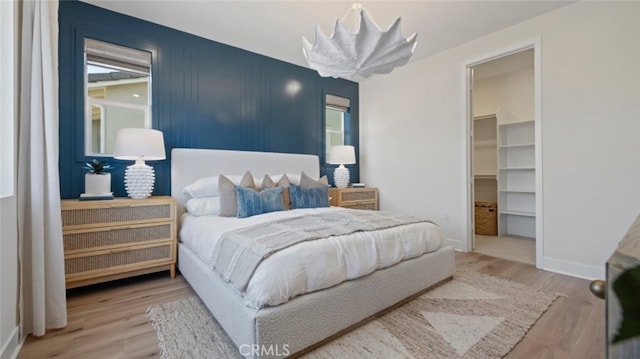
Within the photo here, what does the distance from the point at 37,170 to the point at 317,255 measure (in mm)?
1791

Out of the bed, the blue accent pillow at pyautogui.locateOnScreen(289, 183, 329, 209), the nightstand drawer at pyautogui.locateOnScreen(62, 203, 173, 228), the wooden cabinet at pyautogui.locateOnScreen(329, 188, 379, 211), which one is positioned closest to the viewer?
the bed

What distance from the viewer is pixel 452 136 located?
145 inches

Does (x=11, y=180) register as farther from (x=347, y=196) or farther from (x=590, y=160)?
(x=590, y=160)

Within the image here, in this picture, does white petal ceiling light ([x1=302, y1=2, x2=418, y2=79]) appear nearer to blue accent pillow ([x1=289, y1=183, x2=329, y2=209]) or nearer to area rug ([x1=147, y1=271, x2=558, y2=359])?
blue accent pillow ([x1=289, y1=183, x2=329, y2=209])

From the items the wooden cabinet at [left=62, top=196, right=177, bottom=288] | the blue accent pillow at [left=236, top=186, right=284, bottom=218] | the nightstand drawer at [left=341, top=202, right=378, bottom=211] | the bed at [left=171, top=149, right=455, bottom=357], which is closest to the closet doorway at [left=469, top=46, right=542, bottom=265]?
the nightstand drawer at [left=341, top=202, right=378, bottom=211]

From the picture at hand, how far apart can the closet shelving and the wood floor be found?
1999 millimetres

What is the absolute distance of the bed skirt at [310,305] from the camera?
1.43m

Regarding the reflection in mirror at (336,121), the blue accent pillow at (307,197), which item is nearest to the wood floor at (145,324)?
the blue accent pillow at (307,197)

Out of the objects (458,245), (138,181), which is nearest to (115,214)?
(138,181)

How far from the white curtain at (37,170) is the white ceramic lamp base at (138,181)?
83 centimetres

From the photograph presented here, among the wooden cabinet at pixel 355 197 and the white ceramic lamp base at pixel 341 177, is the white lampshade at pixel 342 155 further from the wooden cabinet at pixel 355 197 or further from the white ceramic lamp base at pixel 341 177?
the wooden cabinet at pixel 355 197

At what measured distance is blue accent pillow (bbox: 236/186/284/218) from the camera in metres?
2.64

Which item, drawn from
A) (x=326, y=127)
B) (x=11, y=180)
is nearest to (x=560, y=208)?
(x=326, y=127)

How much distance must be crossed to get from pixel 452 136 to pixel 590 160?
1.37 meters
